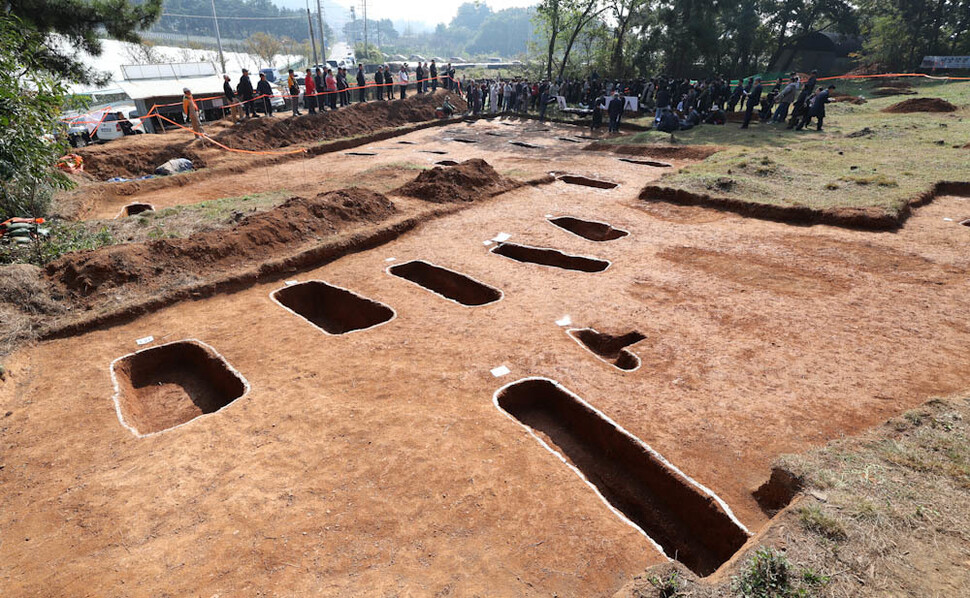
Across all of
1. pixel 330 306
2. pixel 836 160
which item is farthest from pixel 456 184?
pixel 836 160

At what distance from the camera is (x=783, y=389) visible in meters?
5.97

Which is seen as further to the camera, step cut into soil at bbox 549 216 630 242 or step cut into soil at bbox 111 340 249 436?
step cut into soil at bbox 549 216 630 242

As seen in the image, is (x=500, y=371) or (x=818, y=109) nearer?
(x=500, y=371)

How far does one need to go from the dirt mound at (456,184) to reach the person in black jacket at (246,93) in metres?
11.4

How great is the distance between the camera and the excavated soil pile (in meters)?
16.0

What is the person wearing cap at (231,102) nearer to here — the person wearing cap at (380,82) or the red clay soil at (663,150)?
the person wearing cap at (380,82)

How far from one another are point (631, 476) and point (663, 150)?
54.0 feet

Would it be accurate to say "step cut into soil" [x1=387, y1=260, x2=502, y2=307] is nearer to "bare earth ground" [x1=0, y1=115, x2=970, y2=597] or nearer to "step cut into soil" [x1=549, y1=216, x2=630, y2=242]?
"bare earth ground" [x1=0, y1=115, x2=970, y2=597]

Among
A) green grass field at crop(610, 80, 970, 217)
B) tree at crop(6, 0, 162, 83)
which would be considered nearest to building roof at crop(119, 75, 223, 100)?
tree at crop(6, 0, 162, 83)

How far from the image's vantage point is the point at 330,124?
2270cm

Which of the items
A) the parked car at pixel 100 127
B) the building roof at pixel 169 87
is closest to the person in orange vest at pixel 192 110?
the parked car at pixel 100 127

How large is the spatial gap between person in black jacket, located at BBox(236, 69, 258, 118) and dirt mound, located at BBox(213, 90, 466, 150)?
928 millimetres

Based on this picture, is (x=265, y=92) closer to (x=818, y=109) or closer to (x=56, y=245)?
(x=56, y=245)

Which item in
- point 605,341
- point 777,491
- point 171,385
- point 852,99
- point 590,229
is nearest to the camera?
point 777,491
